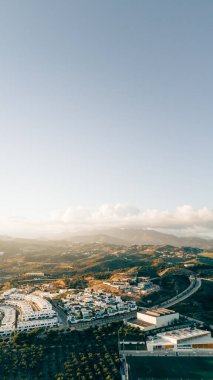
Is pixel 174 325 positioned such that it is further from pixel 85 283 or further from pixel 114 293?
pixel 85 283

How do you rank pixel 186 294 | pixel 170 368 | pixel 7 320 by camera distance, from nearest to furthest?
pixel 170 368 → pixel 7 320 → pixel 186 294

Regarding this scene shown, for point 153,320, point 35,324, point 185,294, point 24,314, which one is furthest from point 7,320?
point 185,294

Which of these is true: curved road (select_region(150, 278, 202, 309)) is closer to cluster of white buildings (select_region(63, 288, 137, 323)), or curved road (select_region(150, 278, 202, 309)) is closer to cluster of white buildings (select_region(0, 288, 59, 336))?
cluster of white buildings (select_region(63, 288, 137, 323))

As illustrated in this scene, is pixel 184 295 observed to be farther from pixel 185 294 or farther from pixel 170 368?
pixel 170 368

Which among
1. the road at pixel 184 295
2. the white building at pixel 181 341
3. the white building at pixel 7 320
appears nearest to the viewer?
the white building at pixel 181 341

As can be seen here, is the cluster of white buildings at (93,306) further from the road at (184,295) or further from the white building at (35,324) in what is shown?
the road at (184,295)

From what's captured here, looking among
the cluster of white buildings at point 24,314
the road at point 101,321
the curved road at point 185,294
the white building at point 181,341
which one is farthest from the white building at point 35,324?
the curved road at point 185,294
